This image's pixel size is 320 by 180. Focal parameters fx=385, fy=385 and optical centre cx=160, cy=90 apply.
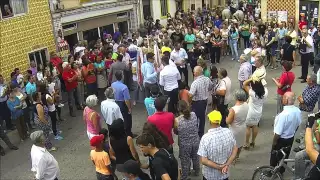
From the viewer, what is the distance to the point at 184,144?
22.2 feet

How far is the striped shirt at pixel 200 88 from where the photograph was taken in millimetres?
8312

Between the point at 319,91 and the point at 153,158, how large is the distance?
455 centimetres

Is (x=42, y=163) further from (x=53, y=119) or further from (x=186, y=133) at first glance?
(x=53, y=119)

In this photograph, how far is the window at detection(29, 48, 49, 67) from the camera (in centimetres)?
1459

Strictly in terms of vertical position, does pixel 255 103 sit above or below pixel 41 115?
above

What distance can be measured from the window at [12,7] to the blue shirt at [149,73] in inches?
245

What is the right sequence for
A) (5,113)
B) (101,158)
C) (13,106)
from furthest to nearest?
1. (5,113)
2. (13,106)
3. (101,158)

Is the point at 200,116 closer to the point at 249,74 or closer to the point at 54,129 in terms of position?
the point at 249,74

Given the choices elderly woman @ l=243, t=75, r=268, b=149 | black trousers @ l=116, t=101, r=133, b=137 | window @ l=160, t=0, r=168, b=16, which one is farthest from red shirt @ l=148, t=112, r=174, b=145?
window @ l=160, t=0, r=168, b=16

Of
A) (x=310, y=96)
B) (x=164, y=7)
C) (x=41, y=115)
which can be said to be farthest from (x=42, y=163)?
(x=164, y=7)

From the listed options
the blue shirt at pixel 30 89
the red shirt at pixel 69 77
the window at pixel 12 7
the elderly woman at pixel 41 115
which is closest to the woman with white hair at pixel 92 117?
the elderly woman at pixel 41 115

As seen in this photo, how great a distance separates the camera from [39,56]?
15.0 meters

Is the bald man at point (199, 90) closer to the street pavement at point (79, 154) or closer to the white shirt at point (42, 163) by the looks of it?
the street pavement at point (79, 154)

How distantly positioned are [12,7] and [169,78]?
292 inches
